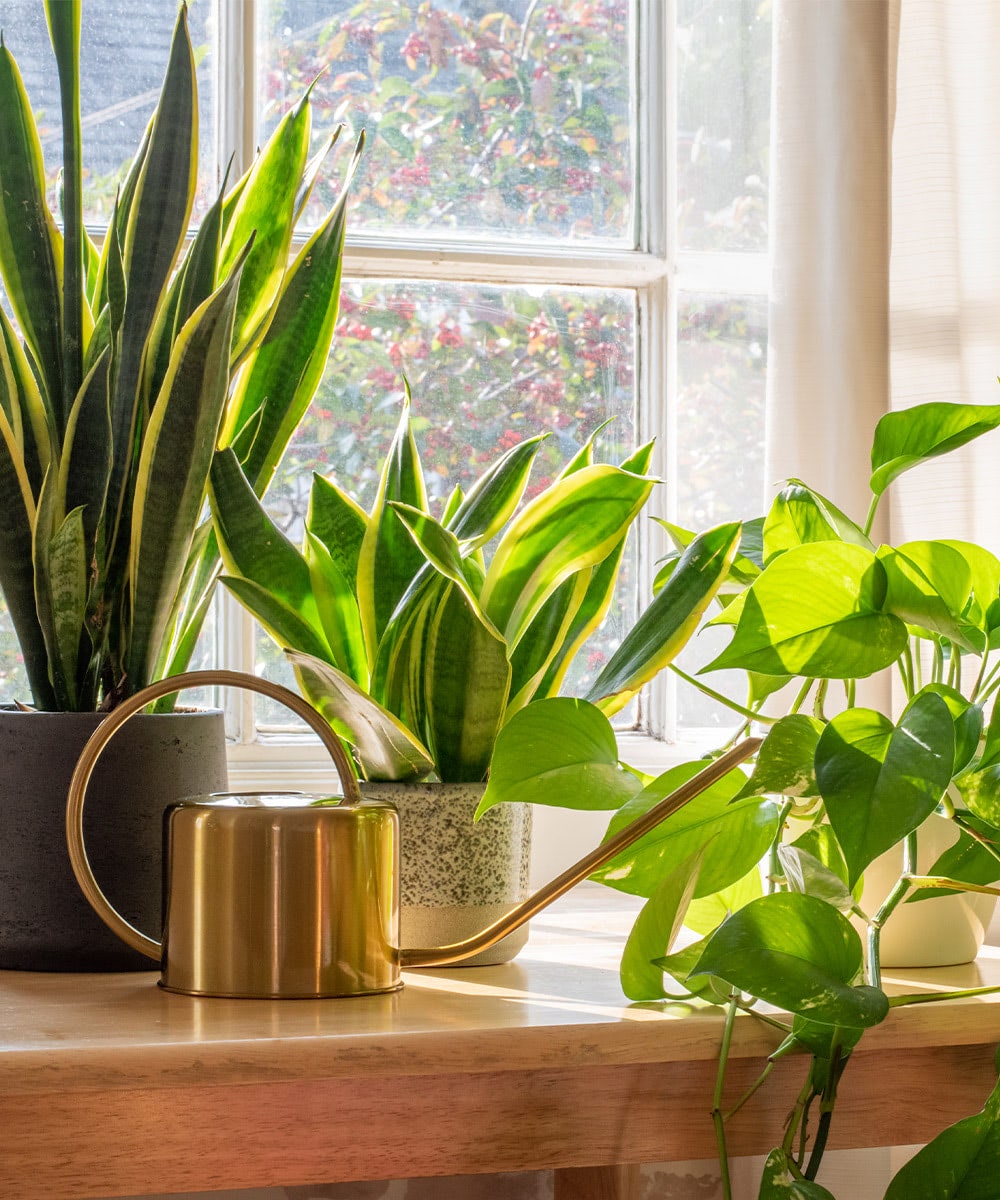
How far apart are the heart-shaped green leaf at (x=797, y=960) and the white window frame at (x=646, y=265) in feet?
1.86

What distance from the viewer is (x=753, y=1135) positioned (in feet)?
2.25

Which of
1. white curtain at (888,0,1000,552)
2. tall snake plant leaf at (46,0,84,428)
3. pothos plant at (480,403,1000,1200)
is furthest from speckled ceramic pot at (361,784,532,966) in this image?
white curtain at (888,0,1000,552)

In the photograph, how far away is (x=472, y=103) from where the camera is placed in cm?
121

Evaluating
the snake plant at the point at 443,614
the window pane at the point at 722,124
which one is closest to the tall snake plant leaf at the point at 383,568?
the snake plant at the point at 443,614

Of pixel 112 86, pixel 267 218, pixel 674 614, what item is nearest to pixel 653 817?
pixel 674 614

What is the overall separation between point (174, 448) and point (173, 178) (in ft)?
0.58

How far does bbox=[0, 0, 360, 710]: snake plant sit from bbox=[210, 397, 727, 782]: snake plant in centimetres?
4

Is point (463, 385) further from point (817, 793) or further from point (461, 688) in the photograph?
point (817, 793)

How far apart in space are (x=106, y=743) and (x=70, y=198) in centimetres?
34

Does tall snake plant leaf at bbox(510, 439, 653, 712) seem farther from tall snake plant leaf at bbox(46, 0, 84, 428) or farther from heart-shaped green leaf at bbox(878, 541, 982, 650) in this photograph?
Result: tall snake plant leaf at bbox(46, 0, 84, 428)

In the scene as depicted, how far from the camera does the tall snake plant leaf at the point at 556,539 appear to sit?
0.77m

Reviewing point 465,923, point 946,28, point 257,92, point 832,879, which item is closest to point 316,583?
point 465,923

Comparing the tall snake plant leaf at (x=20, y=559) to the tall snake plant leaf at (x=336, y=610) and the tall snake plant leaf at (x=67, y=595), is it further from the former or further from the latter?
the tall snake plant leaf at (x=336, y=610)

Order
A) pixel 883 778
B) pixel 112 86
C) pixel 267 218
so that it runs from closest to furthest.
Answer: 1. pixel 883 778
2. pixel 267 218
3. pixel 112 86
